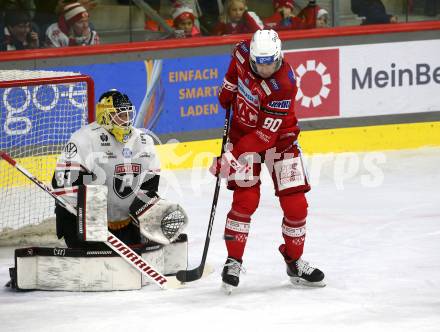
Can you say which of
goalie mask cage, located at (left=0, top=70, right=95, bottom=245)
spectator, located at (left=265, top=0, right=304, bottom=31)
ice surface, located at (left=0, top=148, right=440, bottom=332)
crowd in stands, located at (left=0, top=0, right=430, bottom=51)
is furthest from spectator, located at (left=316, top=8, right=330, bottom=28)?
goalie mask cage, located at (left=0, top=70, right=95, bottom=245)

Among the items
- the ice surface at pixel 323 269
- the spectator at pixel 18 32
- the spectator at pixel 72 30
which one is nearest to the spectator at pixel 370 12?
the ice surface at pixel 323 269

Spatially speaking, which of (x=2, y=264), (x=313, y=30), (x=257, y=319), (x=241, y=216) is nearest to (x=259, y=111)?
(x=241, y=216)

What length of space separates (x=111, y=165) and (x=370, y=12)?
397cm

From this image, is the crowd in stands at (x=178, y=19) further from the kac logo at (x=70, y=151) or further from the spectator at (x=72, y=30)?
the kac logo at (x=70, y=151)

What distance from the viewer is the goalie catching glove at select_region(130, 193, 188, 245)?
5.53 meters

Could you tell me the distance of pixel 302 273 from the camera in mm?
5535

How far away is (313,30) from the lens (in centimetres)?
873

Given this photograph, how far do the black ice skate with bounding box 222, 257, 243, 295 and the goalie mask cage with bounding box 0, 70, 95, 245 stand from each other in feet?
4.56

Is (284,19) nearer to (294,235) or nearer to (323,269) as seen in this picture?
(323,269)

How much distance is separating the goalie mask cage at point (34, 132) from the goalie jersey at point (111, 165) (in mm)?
760

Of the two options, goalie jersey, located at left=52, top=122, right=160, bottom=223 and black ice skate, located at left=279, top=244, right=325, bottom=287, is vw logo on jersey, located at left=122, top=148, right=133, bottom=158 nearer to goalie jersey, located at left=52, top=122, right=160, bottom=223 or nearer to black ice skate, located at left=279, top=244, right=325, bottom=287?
goalie jersey, located at left=52, top=122, right=160, bottom=223

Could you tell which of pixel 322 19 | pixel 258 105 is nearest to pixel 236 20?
pixel 322 19

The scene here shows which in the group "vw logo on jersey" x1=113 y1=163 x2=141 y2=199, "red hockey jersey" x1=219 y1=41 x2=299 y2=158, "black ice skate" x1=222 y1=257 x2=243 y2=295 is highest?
"red hockey jersey" x1=219 y1=41 x2=299 y2=158

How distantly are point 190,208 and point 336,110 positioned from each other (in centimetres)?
201
